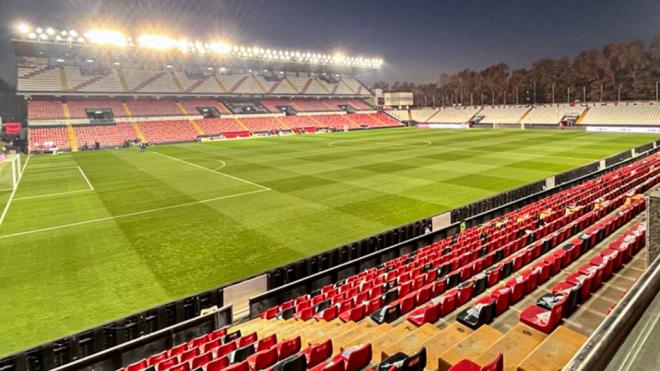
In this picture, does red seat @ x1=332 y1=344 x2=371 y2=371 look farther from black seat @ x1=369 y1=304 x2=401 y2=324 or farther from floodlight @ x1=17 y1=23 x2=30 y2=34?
floodlight @ x1=17 y1=23 x2=30 y2=34

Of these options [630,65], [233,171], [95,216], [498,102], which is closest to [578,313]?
[95,216]

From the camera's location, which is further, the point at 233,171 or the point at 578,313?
the point at 233,171

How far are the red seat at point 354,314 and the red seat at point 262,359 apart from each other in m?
2.52

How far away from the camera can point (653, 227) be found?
8305mm

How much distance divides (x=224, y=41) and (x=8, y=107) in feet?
172

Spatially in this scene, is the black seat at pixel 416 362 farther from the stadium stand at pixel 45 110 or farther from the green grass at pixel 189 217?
the stadium stand at pixel 45 110

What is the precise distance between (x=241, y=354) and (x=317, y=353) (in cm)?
149

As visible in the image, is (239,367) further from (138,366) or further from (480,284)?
(480,284)

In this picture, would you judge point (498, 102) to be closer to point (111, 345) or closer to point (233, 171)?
point (233, 171)

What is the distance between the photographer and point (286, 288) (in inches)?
442

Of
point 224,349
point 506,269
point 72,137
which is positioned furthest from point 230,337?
point 72,137

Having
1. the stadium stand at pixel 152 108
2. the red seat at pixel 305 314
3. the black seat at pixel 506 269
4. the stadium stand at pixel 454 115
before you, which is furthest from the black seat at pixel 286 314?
the stadium stand at pixel 454 115

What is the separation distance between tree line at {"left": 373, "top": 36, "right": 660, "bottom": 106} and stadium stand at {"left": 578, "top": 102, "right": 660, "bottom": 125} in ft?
62.5

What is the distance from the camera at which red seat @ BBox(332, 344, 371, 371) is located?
18.3ft
